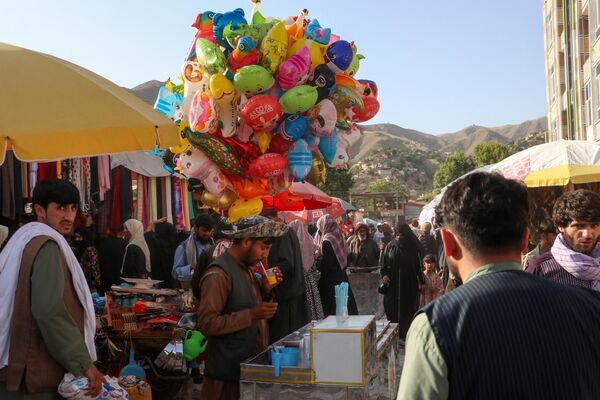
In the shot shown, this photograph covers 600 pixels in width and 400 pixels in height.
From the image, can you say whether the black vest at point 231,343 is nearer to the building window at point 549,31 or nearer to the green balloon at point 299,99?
the green balloon at point 299,99

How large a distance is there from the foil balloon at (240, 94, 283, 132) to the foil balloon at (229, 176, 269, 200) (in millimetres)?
734

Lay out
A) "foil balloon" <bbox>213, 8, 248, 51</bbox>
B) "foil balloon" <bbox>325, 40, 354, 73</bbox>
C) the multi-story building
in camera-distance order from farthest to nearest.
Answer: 1. the multi-story building
2. "foil balloon" <bbox>325, 40, 354, 73</bbox>
3. "foil balloon" <bbox>213, 8, 248, 51</bbox>

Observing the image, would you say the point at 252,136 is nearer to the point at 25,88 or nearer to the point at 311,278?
the point at 311,278

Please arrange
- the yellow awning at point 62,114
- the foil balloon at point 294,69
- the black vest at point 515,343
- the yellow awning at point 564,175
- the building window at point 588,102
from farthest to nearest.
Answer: the building window at point 588,102, the yellow awning at point 564,175, the foil balloon at point 294,69, the yellow awning at point 62,114, the black vest at point 515,343

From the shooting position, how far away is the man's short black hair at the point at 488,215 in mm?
1876

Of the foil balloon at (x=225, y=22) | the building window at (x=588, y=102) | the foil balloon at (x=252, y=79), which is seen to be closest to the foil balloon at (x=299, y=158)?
the foil balloon at (x=252, y=79)

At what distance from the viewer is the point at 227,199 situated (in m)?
6.80

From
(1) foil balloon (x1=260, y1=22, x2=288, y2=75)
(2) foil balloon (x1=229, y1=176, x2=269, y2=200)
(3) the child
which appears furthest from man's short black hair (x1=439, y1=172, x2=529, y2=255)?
(3) the child

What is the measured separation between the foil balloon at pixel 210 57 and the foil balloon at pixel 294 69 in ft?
1.88

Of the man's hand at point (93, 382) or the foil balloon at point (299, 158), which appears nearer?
the man's hand at point (93, 382)

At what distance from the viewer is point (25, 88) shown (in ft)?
11.7

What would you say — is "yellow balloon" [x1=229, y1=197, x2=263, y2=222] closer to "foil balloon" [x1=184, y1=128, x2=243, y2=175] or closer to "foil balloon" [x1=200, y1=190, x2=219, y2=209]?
"foil balloon" [x1=200, y1=190, x2=219, y2=209]

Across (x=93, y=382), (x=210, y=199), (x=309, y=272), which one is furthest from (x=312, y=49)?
(x=93, y=382)

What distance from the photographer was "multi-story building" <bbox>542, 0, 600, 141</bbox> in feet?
92.1
